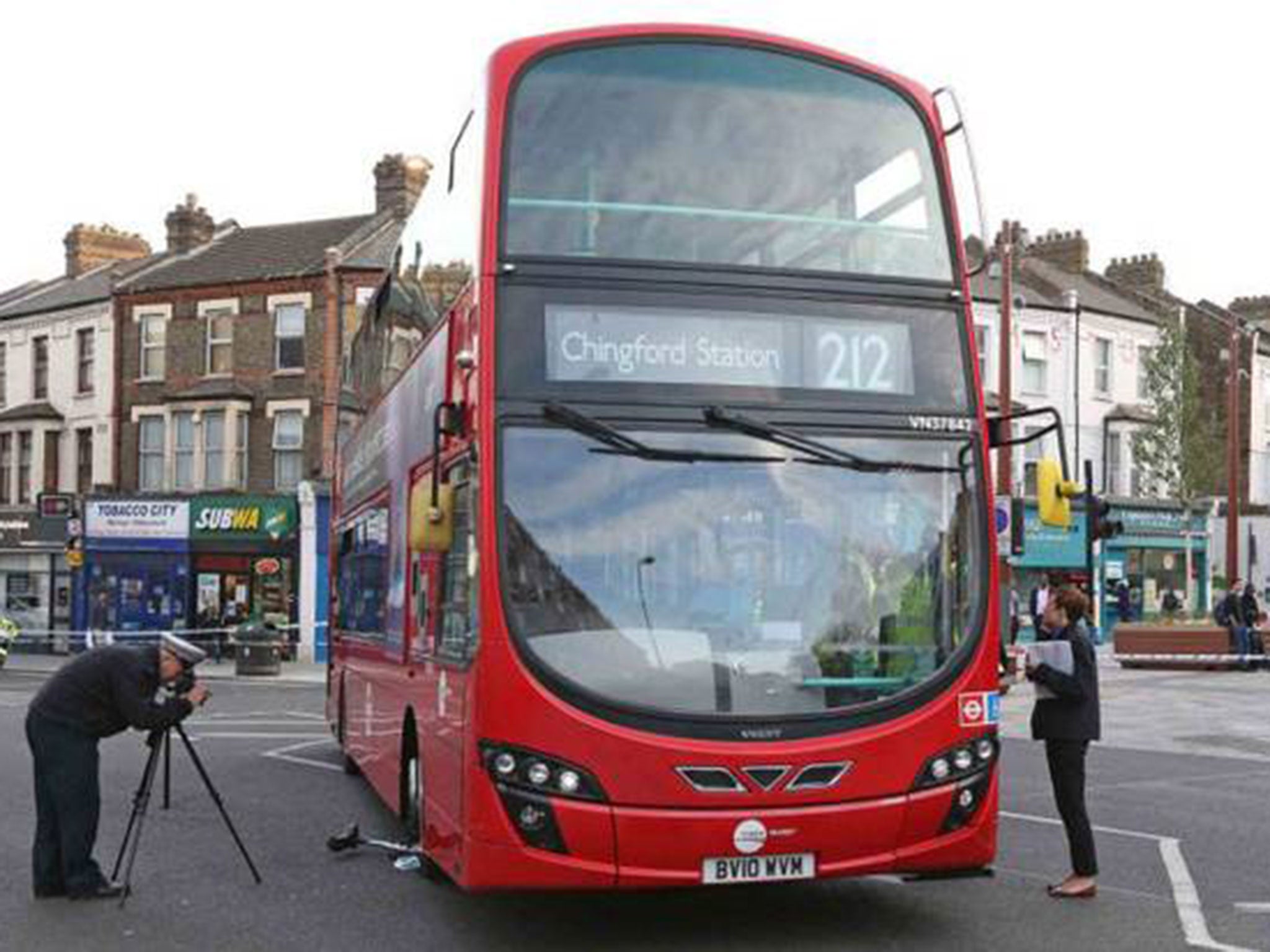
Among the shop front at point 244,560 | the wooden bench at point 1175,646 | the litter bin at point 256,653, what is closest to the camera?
the wooden bench at point 1175,646

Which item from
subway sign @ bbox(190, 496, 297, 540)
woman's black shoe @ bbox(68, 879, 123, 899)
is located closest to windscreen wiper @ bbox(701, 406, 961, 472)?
woman's black shoe @ bbox(68, 879, 123, 899)

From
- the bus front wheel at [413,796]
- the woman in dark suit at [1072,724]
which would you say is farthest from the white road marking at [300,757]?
the woman in dark suit at [1072,724]

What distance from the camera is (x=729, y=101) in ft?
25.0

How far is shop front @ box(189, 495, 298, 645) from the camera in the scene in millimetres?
36625

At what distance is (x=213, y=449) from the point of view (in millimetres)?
37750

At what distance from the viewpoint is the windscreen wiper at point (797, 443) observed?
279 inches

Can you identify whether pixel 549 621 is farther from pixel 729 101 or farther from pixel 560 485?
pixel 729 101

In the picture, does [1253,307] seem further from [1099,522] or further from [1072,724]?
[1072,724]

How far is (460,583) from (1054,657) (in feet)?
10.4

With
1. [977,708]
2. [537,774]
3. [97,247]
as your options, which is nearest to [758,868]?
[537,774]

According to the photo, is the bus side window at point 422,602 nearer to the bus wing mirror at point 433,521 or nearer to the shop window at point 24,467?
the bus wing mirror at point 433,521

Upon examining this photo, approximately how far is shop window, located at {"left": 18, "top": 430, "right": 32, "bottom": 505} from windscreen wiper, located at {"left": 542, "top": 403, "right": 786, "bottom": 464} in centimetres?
3746

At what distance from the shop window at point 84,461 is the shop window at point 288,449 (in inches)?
245

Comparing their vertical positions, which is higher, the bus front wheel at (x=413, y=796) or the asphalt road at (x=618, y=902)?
the bus front wheel at (x=413, y=796)
